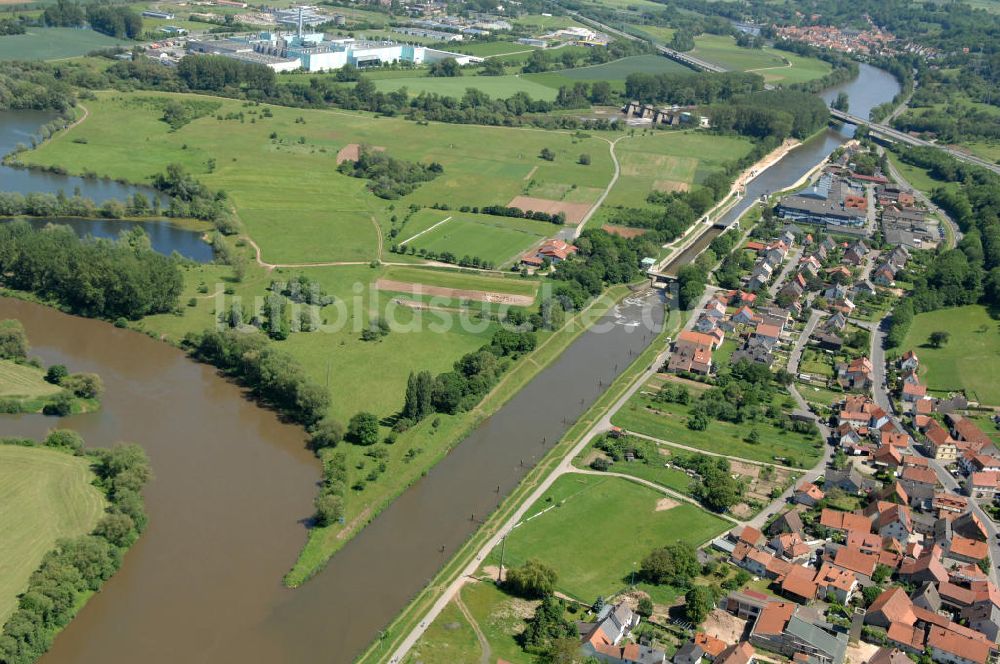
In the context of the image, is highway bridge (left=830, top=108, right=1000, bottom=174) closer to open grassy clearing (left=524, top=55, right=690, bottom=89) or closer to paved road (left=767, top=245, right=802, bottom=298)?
open grassy clearing (left=524, top=55, right=690, bottom=89)

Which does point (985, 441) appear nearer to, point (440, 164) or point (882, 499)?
point (882, 499)

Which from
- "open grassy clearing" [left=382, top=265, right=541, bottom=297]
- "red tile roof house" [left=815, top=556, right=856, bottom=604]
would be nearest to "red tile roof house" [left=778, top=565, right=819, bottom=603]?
"red tile roof house" [left=815, top=556, right=856, bottom=604]

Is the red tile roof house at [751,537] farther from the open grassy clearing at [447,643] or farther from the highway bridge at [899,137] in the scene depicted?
the highway bridge at [899,137]

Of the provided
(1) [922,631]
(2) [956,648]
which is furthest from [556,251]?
(2) [956,648]

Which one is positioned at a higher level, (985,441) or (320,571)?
(985,441)

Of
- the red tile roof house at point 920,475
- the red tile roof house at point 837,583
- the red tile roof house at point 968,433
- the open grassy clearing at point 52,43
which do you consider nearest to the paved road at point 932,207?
the red tile roof house at point 968,433

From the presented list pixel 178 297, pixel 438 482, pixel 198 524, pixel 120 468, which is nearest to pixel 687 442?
pixel 438 482

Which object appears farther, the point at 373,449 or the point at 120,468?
the point at 373,449
